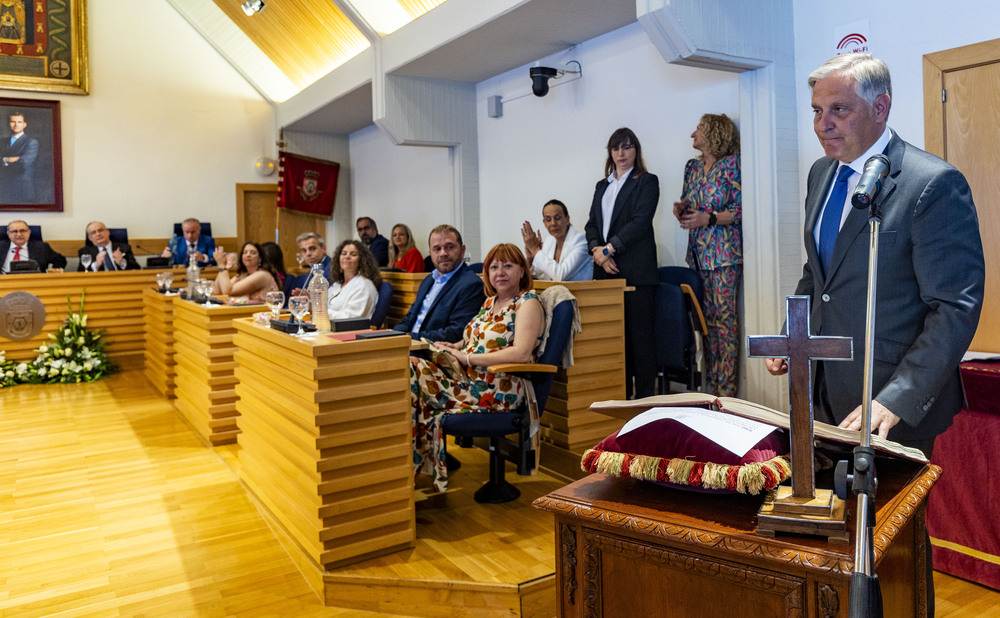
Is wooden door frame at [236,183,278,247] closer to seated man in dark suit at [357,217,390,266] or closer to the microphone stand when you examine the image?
seated man in dark suit at [357,217,390,266]

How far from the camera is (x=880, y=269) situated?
1.57 meters

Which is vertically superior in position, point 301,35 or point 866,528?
point 301,35

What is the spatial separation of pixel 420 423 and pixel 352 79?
4788 millimetres

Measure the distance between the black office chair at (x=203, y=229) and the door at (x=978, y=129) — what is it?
8.09 metres

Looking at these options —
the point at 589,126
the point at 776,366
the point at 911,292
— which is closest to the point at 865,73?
the point at 911,292

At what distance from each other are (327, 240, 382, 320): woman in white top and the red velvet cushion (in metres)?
3.59

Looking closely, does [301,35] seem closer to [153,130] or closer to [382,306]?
[153,130]

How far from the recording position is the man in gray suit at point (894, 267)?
4.84 feet

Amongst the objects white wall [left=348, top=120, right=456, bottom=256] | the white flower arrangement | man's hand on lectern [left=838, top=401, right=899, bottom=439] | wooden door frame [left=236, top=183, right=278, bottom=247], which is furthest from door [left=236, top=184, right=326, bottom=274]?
man's hand on lectern [left=838, top=401, right=899, bottom=439]

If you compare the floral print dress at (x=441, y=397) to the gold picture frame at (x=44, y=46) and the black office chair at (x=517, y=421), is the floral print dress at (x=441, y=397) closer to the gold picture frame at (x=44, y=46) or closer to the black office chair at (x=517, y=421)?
the black office chair at (x=517, y=421)

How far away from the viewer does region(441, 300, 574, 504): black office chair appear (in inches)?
121

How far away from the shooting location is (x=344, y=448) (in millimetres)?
2732

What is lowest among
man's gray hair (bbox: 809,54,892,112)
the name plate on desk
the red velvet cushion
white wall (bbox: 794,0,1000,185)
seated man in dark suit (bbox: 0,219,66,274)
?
the red velvet cushion

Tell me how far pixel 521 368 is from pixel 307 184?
7.28 meters
